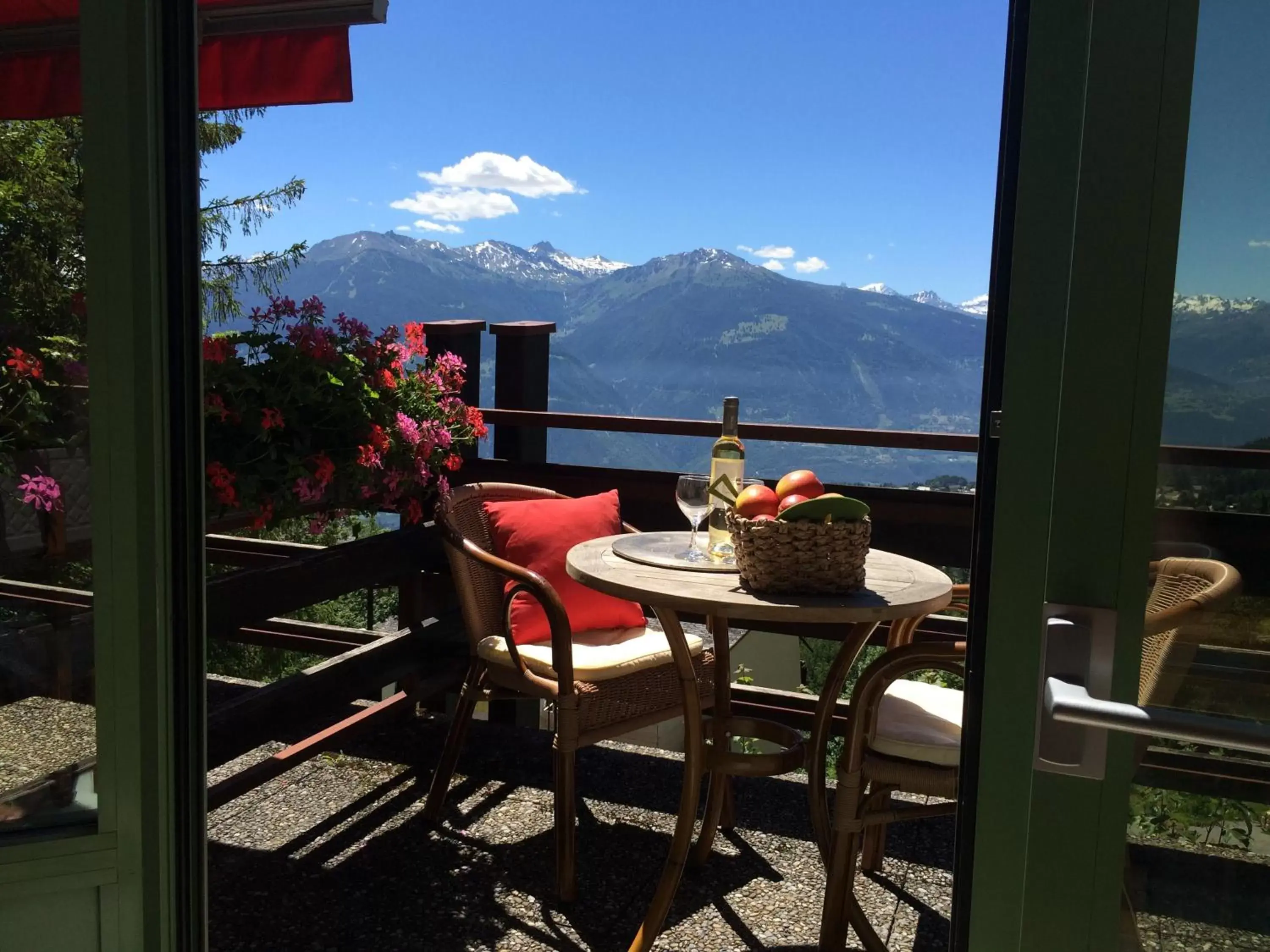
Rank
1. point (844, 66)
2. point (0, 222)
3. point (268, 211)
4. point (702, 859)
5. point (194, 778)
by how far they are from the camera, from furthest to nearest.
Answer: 1. point (844, 66)
2. point (268, 211)
3. point (702, 859)
4. point (194, 778)
5. point (0, 222)

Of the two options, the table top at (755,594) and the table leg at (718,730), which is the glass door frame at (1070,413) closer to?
the table top at (755,594)

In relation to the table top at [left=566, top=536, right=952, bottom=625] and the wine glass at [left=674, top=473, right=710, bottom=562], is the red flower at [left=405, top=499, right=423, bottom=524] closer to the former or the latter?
the table top at [left=566, top=536, right=952, bottom=625]

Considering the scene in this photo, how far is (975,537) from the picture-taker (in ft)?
3.31

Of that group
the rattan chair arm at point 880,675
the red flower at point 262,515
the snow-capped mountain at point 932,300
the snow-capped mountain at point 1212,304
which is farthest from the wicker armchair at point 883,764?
the snow-capped mountain at point 932,300

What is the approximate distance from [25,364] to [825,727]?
165 centimetres

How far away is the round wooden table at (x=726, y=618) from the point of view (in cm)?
191

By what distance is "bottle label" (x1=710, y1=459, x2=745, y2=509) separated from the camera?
2352 millimetres

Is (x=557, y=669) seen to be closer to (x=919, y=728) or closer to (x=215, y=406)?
(x=919, y=728)

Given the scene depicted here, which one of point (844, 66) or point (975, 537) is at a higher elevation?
point (844, 66)

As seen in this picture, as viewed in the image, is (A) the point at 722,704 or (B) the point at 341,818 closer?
(A) the point at 722,704

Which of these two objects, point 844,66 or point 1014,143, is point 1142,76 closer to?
point 1014,143

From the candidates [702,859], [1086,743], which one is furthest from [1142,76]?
[702,859]

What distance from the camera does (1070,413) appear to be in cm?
87

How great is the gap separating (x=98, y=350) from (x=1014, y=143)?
1066mm
